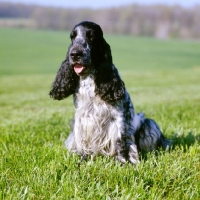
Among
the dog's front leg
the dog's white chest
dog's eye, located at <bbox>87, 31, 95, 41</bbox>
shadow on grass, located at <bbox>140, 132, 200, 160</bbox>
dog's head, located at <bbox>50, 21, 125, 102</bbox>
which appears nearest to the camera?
dog's head, located at <bbox>50, 21, 125, 102</bbox>

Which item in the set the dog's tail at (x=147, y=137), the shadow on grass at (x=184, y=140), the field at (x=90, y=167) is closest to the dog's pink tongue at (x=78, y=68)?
the field at (x=90, y=167)

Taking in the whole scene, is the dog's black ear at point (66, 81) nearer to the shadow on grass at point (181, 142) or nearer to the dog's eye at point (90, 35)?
the dog's eye at point (90, 35)

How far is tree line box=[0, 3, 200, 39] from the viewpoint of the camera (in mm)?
47031

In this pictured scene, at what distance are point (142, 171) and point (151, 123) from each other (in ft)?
5.14

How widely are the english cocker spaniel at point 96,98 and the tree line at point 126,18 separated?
3978cm

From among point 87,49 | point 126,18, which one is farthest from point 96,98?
point 126,18

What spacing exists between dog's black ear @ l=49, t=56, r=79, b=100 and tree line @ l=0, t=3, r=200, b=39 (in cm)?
3974

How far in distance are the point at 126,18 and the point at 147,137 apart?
5111cm

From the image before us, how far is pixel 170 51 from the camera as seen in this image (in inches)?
1834

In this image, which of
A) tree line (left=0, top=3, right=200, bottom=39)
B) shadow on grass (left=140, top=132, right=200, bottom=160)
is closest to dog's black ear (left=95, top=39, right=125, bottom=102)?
shadow on grass (left=140, top=132, right=200, bottom=160)

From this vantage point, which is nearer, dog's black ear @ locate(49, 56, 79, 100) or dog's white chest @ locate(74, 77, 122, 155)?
dog's white chest @ locate(74, 77, 122, 155)

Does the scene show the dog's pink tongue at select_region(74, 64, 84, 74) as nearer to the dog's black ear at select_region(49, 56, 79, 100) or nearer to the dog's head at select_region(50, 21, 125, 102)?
the dog's head at select_region(50, 21, 125, 102)

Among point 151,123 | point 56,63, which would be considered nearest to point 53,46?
point 56,63

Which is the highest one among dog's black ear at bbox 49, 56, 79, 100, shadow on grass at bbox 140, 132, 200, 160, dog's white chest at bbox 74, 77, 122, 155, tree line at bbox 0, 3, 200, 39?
tree line at bbox 0, 3, 200, 39
